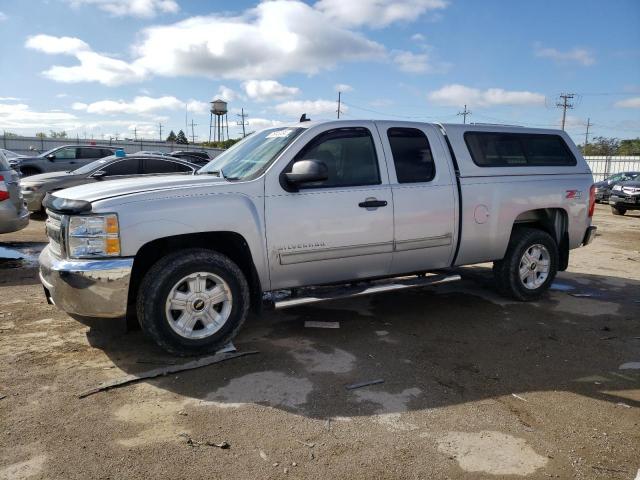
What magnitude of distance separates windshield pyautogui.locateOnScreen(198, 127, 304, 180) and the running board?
1.13 metres

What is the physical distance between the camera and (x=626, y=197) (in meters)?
17.2

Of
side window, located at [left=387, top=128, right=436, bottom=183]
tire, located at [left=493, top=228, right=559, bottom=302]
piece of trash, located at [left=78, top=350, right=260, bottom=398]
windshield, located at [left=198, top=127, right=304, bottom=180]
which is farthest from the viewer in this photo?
tire, located at [left=493, top=228, right=559, bottom=302]

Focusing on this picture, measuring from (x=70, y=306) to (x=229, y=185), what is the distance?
4.99 ft

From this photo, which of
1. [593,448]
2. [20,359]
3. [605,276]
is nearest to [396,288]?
[593,448]

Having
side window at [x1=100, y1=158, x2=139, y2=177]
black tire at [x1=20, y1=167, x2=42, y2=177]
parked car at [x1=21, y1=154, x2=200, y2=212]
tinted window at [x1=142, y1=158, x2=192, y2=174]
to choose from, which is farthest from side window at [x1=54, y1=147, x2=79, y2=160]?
tinted window at [x1=142, y1=158, x2=192, y2=174]

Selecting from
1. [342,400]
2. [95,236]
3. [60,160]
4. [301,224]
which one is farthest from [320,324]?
[60,160]

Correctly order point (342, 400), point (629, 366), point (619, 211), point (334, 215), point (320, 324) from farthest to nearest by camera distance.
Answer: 1. point (619, 211)
2. point (320, 324)
3. point (334, 215)
4. point (629, 366)
5. point (342, 400)

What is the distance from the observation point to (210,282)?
13.4 feet

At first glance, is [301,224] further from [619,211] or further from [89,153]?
[619,211]

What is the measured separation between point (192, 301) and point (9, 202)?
4.81 meters

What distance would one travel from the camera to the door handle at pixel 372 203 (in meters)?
4.51

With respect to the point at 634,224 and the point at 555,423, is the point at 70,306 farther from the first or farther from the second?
the point at 634,224

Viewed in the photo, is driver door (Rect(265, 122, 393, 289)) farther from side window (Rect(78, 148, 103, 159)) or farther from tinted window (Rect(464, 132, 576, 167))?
side window (Rect(78, 148, 103, 159))

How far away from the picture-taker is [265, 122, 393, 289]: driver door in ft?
13.9
